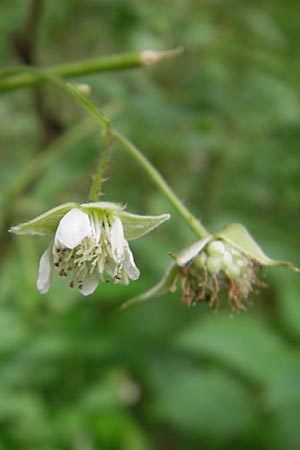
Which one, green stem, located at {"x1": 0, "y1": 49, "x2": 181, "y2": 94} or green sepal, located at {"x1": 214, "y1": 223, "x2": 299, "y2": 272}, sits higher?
green stem, located at {"x1": 0, "y1": 49, "x2": 181, "y2": 94}

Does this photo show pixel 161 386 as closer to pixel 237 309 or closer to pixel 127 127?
pixel 127 127

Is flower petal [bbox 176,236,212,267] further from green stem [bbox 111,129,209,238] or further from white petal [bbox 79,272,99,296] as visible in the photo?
white petal [bbox 79,272,99,296]

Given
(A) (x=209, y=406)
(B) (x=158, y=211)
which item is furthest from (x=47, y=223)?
(A) (x=209, y=406)

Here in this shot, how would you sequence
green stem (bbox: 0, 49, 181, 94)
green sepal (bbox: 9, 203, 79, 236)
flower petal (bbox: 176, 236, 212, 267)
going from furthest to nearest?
green stem (bbox: 0, 49, 181, 94)
flower petal (bbox: 176, 236, 212, 267)
green sepal (bbox: 9, 203, 79, 236)

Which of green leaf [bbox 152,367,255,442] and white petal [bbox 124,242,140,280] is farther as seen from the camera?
green leaf [bbox 152,367,255,442]

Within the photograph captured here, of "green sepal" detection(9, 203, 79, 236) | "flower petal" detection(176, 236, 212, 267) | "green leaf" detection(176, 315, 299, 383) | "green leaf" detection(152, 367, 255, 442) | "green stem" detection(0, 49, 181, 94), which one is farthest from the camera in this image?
"green leaf" detection(152, 367, 255, 442)

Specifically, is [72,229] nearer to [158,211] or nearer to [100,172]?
[100,172]

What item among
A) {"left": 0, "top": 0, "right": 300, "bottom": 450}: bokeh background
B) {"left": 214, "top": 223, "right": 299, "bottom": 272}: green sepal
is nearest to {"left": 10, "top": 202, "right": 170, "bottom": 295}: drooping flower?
{"left": 214, "top": 223, "right": 299, "bottom": 272}: green sepal

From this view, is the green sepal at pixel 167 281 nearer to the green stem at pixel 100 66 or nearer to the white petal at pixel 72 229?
the white petal at pixel 72 229
